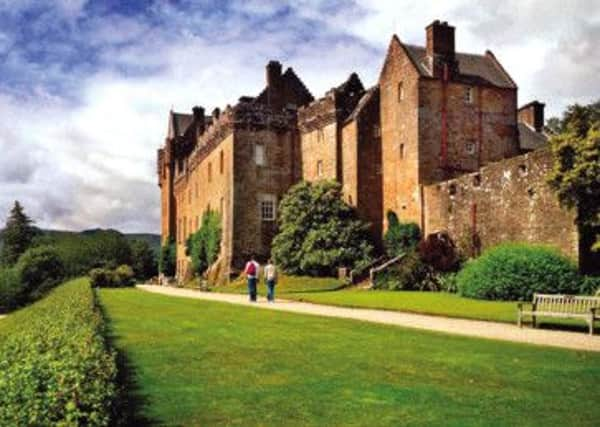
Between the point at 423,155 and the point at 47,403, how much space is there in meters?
35.2

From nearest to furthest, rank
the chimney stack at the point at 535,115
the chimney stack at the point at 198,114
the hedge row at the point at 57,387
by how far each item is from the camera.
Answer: the hedge row at the point at 57,387, the chimney stack at the point at 535,115, the chimney stack at the point at 198,114

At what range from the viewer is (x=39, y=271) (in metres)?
66.1

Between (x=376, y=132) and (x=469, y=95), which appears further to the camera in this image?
(x=376, y=132)

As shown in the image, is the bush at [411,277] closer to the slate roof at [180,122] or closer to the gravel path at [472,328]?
the gravel path at [472,328]

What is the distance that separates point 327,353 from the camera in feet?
40.0

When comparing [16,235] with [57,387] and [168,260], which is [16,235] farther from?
[57,387]

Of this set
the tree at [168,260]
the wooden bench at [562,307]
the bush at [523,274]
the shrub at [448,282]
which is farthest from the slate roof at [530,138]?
the tree at [168,260]

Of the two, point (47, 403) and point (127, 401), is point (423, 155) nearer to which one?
point (127, 401)

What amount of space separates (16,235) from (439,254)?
69.8 meters

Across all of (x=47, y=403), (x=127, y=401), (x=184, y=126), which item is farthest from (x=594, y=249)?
(x=184, y=126)

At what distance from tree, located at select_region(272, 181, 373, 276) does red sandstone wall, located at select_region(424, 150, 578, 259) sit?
15.9 feet

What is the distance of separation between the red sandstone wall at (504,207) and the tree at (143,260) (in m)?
58.5

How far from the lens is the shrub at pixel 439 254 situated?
34031 mm

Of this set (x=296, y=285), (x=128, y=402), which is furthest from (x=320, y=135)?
(x=128, y=402)
